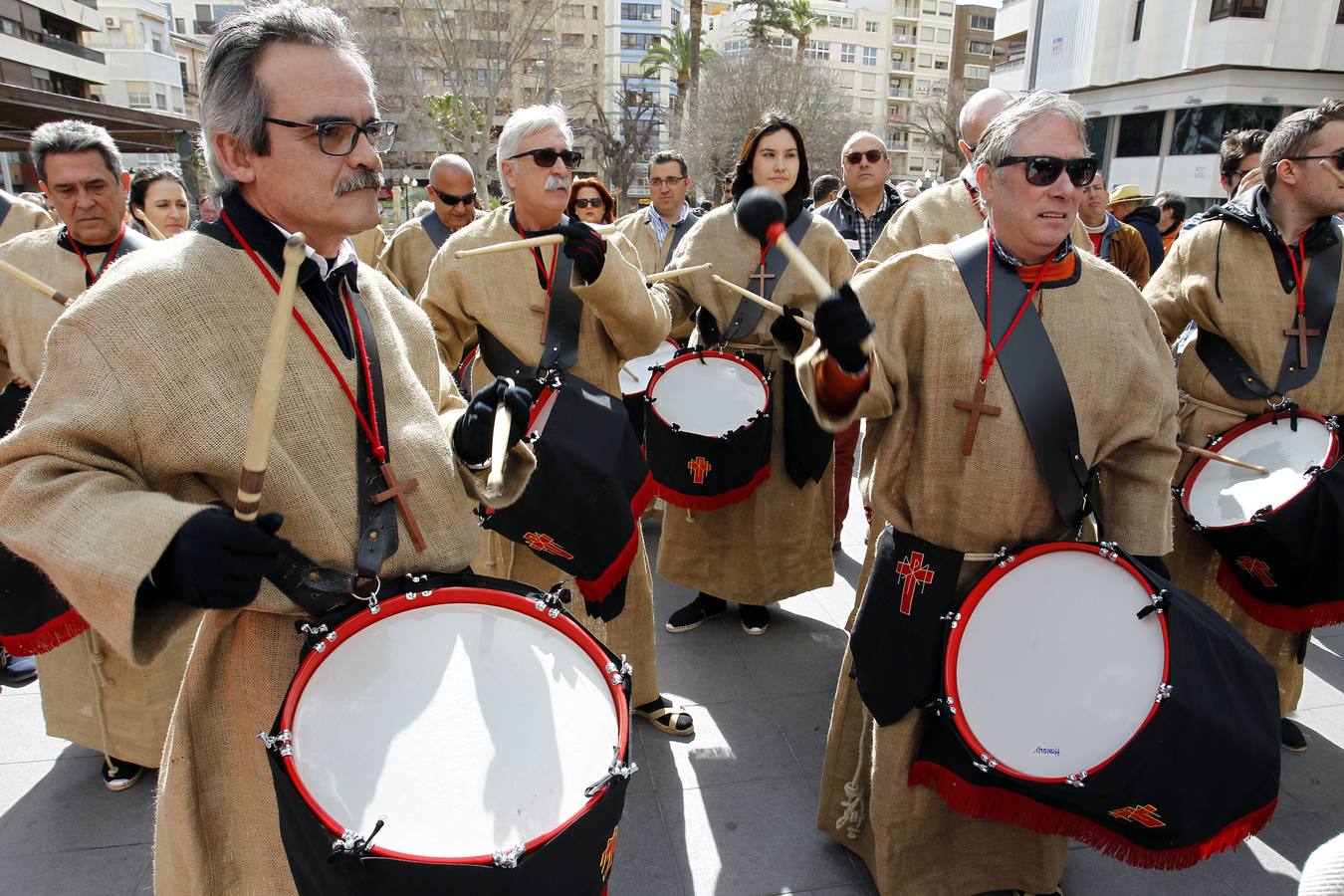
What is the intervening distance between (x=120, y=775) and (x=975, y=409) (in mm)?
3218

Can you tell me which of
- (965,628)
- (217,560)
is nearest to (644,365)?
(965,628)

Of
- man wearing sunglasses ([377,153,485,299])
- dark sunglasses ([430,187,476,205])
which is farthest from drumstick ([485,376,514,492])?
dark sunglasses ([430,187,476,205])

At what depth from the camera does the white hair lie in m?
3.02

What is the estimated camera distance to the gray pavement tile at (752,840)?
2.67 m

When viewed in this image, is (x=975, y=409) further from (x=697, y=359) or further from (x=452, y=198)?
(x=452, y=198)

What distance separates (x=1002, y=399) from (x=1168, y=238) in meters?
8.99

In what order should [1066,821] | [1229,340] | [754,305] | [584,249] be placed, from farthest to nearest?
1. [754,305]
2. [1229,340]
3. [584,249]
4. [1066,821]

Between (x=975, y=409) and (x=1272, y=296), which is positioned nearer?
(x=975, y=409)

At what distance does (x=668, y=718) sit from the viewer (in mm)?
3441

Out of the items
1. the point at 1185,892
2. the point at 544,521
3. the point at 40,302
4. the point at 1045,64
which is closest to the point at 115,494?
the point at 544,521

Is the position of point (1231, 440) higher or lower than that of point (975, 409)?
lower

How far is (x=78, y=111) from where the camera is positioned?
56.5 ft

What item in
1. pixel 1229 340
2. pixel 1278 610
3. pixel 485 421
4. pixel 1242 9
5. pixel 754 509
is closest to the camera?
pixel 485 421

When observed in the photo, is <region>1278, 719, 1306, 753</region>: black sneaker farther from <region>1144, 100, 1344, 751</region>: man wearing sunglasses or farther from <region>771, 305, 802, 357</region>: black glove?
<region>771, 305, 802, 357</region>: black glove
